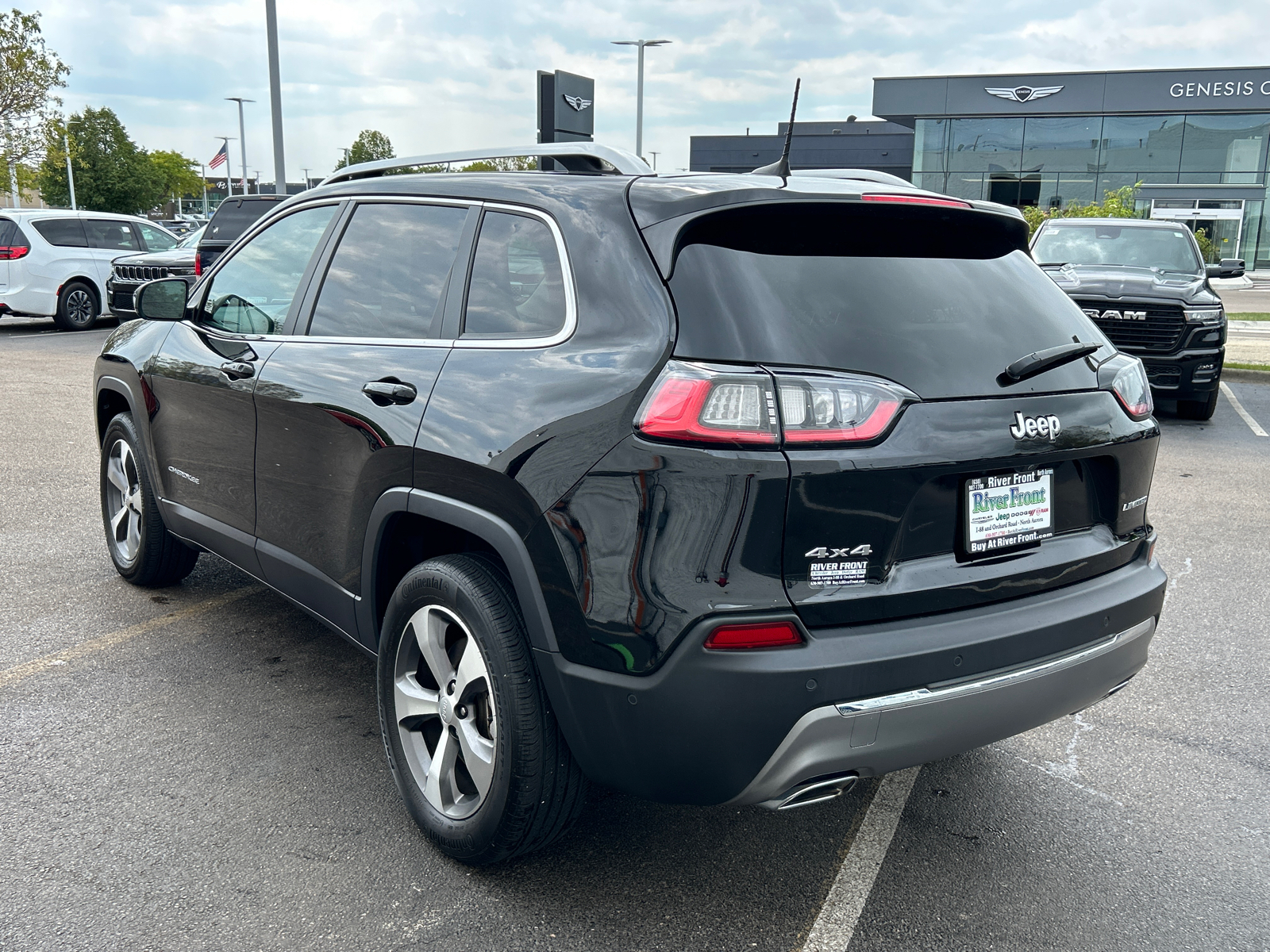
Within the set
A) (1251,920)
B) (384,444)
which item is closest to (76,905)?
(384,444)

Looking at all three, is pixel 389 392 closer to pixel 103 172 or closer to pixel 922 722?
pixel 922 722

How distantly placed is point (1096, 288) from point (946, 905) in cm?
914

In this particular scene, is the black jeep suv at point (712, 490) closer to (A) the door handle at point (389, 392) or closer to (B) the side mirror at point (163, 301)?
(A) the door handle at point (389, 392)

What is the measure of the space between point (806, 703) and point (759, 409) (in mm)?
619

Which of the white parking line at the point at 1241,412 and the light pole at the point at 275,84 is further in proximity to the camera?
the light pole at the point at 275,84

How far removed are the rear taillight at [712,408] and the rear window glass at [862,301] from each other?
2.0 inches

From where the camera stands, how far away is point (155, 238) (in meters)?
18.7

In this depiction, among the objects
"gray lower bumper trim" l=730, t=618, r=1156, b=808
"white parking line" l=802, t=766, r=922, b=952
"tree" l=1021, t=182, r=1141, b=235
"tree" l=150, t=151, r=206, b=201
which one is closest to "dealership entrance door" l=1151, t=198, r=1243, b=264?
"tree" l=1021, t=182, r=1141, b=235

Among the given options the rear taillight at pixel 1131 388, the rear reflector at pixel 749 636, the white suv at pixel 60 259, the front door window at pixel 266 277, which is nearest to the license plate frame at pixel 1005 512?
the rear taillight at pixel 1131 388

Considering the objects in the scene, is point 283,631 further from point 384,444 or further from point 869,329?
point 869,329

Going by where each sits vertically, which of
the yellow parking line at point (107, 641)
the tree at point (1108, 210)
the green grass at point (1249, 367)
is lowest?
the yellow parking line at point (107, 641)

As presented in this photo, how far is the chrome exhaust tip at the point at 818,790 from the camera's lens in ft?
7.54

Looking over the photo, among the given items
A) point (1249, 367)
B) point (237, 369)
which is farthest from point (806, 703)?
point (1249, 367)

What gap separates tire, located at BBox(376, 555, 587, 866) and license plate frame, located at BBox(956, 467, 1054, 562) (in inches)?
42.0
